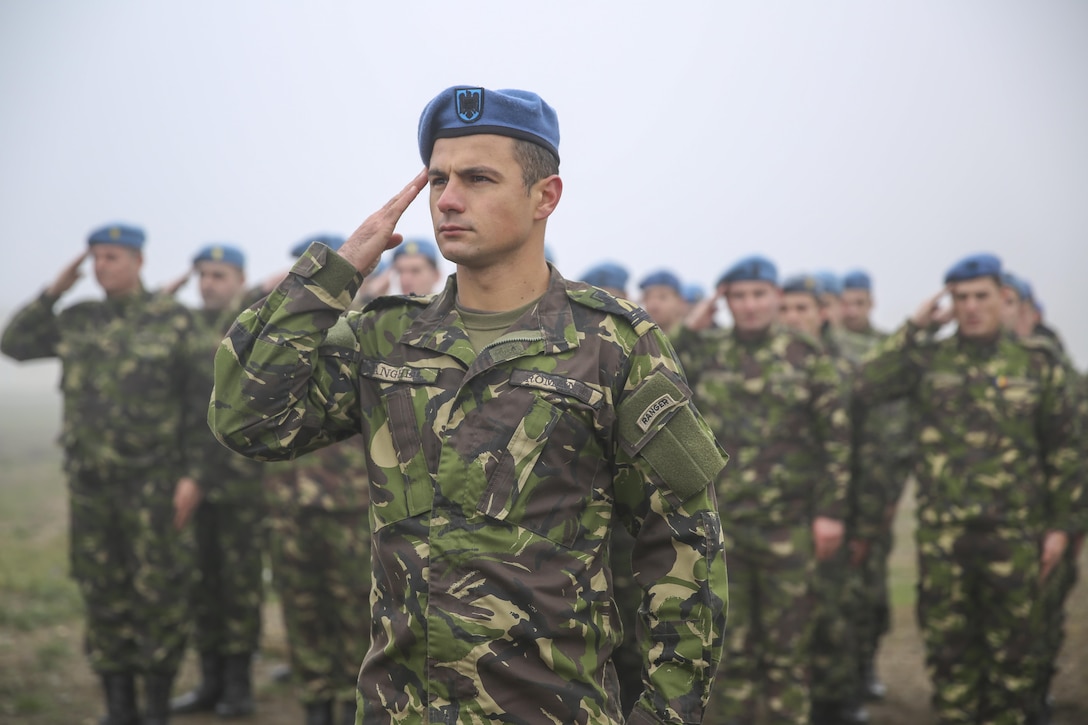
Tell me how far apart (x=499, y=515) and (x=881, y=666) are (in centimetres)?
697

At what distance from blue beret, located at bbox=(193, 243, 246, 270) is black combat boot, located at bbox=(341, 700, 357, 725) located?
318 cm

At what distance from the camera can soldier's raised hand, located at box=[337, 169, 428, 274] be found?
90.1 inches

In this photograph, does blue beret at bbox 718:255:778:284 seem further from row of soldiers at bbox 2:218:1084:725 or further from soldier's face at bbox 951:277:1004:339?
soldier's face at bbox 951:277:1004:339

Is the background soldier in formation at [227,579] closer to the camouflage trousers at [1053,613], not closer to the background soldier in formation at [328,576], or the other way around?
the background soldier in formation at [328,576]

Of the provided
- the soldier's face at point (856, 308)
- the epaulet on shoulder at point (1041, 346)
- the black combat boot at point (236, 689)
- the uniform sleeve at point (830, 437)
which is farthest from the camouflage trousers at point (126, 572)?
the soldier's face at point (856, 308)

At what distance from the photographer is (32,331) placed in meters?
5.82

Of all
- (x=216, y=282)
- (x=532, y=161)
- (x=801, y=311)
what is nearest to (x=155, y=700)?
(x=216, y=282)

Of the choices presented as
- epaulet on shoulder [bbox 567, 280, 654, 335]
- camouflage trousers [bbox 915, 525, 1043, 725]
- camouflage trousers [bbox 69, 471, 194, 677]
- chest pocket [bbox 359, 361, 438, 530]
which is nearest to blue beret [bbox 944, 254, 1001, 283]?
camouflage trousers [bbox 915, 525, 1043, 725]

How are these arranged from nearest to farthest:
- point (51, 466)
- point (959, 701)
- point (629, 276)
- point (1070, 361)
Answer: point (959, 701) < point (1070, 361) < point (629, 276) < point (51, 466)

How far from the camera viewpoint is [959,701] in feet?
17.7

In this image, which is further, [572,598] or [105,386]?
[105,386]

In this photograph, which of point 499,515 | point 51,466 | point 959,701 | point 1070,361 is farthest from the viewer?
point 51,466

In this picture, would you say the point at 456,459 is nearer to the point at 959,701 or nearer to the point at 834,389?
the point at 834,389

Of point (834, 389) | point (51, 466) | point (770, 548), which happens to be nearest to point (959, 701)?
point (770, 548)
